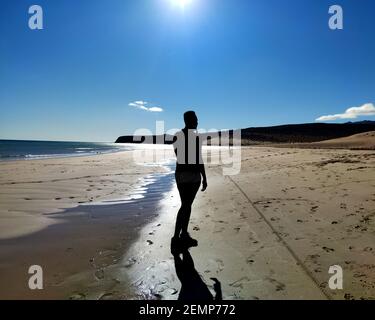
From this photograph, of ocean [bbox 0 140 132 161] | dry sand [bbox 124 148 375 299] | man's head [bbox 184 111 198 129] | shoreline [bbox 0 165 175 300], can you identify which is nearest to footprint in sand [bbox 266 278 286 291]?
dry sand [bbox 124 148 375 299]

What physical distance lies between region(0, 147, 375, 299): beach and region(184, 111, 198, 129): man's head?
6.69ft

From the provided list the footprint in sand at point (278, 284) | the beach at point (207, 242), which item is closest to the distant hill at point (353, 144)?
the beach at point (207, 242)

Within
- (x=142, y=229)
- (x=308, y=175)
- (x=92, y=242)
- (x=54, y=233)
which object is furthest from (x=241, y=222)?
(x=308, y=175)

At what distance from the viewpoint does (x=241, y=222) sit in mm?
6168

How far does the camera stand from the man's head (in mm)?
5227

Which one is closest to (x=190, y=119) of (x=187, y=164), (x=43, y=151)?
(x=187, y=164)

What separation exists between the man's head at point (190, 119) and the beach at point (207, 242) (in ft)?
6.69

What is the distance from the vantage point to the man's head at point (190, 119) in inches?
206

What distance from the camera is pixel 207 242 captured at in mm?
5137

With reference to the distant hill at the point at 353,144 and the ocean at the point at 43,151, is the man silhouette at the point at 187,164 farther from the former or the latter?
the ocean at the point at 43,151
